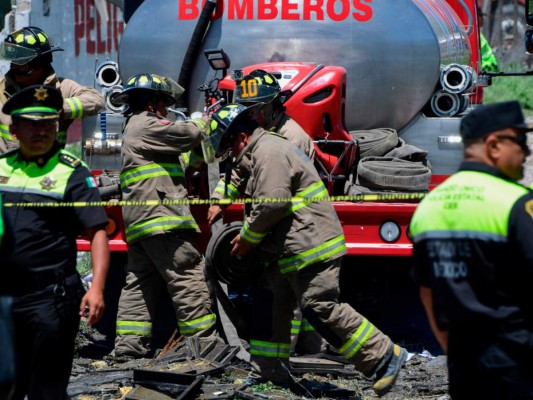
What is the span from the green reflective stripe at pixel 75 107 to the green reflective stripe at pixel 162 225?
2.48 ft

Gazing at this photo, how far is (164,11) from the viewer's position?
757 cm

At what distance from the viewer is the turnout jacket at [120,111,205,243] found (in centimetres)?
675

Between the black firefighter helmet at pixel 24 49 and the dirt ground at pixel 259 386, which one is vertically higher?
the black firefighter helmet at pixel 24 49

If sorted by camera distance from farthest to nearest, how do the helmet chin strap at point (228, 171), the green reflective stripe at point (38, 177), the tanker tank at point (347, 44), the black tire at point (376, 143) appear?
the tanker tank at point (347, 44)
the black tire at point (376, 143)
the helmet chin strap at point (228, 171)
the green reflective stripe at point (38, 177)

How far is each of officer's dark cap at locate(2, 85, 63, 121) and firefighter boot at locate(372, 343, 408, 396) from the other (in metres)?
2.16

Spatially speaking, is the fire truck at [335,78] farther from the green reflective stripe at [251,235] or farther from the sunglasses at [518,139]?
the sunglasses at [518,139]

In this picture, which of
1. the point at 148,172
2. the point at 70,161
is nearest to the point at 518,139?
the point at 70,161

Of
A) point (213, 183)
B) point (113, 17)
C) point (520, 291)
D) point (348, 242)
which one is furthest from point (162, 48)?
point (113, 17)

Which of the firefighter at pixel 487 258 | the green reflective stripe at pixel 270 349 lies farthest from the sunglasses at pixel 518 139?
the green reflective stripe at pixel 270 349

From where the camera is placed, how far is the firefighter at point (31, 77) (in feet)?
21.9

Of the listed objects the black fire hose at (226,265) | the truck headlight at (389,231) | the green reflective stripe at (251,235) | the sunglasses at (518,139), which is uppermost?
the sunglasses at (518,139)

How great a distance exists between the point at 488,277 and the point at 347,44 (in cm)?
408

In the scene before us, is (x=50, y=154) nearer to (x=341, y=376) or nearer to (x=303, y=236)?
(x=303, y=236)

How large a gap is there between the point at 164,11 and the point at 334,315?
281 centimetres
